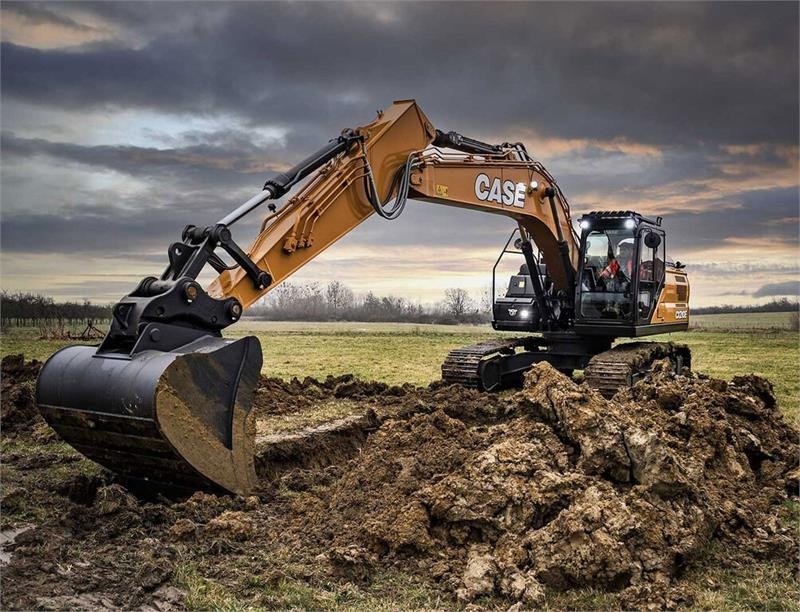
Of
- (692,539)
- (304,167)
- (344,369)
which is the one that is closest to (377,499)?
(692,539)

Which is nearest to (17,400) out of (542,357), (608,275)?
(542,357)

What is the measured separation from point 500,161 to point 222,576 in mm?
7261

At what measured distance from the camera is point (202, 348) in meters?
6.25

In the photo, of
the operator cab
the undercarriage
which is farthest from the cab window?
the undercarriage

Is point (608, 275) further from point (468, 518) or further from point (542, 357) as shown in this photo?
point (468, 518)

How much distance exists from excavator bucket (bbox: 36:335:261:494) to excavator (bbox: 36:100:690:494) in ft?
0.04

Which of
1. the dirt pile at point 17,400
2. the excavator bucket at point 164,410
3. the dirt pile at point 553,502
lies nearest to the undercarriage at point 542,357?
the dirt pile at point 553,502

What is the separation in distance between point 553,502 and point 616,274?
695 centimetres

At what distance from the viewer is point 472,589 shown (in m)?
4.87

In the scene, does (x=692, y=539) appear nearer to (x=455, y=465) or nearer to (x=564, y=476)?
(x=564, y=476)

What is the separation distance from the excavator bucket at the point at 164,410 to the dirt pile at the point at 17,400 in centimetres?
345

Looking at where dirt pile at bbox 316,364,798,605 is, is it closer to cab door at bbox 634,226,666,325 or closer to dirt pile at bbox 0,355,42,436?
cab door at bbox 634,226,666,325

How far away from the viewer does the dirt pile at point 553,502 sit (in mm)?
5031

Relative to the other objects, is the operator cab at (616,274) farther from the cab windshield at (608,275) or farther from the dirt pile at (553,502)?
the dirt pile at (553,502)
